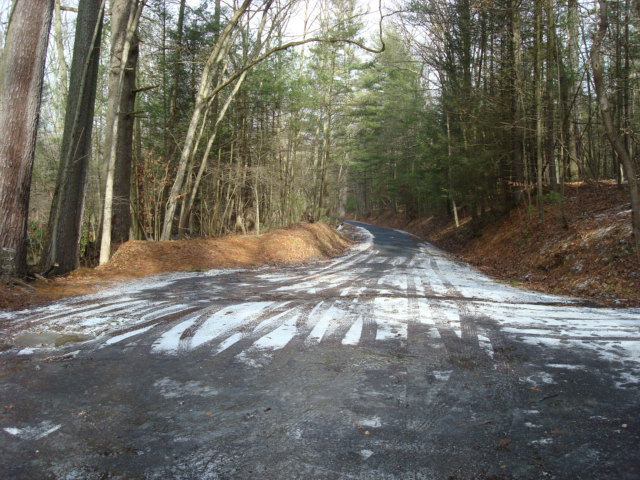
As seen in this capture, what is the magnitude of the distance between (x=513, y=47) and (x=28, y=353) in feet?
54.9

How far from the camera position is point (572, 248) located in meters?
11.0

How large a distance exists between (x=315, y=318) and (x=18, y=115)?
256 inches

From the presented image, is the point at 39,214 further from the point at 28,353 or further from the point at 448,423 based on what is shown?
the point at 448,423

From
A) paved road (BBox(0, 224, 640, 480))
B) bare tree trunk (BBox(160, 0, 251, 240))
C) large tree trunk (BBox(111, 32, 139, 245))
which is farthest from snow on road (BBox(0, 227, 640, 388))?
large tree trunk (BBox(111, 32, 139, 245))

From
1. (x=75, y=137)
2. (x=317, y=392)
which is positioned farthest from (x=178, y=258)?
(x=317, y=392)

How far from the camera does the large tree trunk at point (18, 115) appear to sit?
739cm

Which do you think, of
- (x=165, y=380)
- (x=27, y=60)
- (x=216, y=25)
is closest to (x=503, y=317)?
(x=165, y=380)

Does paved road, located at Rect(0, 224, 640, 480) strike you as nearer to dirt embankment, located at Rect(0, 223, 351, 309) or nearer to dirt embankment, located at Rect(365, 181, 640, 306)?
dirt embankment, located at Rect(0, 223, 351, 309)

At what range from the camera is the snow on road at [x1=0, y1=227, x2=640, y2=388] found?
4512mm

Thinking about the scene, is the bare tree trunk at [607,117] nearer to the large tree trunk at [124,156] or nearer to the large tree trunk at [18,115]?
the large tree trunk at [18,115]

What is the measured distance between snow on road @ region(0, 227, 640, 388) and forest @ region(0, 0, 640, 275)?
3016 mm

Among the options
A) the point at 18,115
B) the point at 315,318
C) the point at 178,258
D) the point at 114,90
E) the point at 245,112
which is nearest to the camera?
the point at 315,318

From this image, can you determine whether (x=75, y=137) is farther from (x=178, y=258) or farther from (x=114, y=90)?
(x=178, y=258)

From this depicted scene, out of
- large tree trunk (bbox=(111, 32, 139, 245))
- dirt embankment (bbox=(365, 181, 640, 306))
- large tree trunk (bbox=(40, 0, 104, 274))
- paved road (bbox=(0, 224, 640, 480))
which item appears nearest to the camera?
paved road (bbox=(0, 224, 640, 480))
